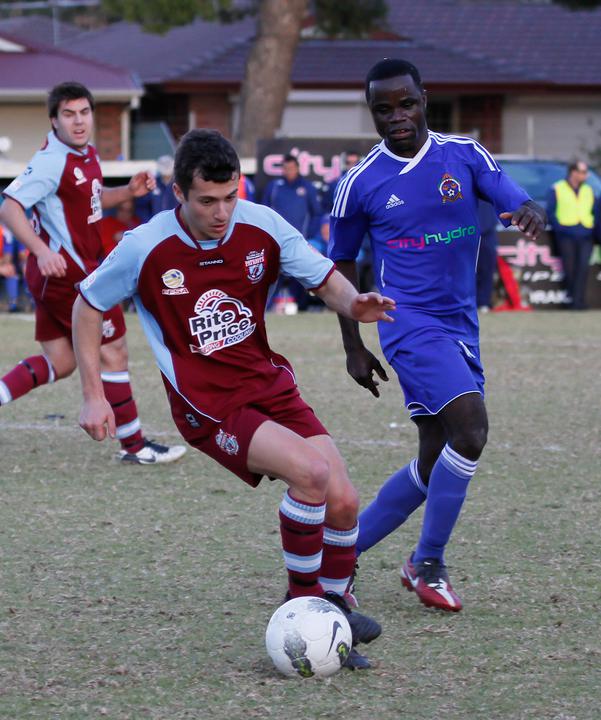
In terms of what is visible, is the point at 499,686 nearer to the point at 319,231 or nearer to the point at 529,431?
the point at 529,431

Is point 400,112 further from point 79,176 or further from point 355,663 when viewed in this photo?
point 79,176

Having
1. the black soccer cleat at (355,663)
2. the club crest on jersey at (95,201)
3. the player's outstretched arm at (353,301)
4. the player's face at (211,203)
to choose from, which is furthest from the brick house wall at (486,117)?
the black soccer cleat at (355,663)

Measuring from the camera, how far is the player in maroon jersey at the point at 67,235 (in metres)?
7.65

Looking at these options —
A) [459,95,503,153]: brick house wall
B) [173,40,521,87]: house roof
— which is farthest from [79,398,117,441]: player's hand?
[459,95,503,153]: brick house wall

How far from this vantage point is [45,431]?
30.4 ft

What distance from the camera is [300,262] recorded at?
15.2 ft

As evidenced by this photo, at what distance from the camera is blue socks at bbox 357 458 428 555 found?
5355 millimetres

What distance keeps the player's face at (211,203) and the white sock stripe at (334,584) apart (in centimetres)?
124

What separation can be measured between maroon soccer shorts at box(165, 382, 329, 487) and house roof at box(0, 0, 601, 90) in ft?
86.3

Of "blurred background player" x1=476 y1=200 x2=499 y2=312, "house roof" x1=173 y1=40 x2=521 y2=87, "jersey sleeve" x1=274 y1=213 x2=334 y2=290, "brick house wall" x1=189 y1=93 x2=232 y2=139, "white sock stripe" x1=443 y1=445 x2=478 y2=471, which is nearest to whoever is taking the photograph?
"jersey sleeve" x1=274 y1=213 x2=334 y2=290

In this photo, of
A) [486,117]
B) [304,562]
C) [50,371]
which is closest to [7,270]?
[50,371]

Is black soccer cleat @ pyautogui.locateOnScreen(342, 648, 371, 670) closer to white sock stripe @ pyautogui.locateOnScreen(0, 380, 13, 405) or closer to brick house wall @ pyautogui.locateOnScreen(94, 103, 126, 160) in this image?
white sock stripe @ pyautogui.locateOnScreen(0, 380, 13, 405)

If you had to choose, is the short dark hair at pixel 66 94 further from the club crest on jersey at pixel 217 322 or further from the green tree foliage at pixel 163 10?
the green tree foliage at pixel 163 10

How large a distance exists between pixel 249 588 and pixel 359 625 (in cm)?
89
